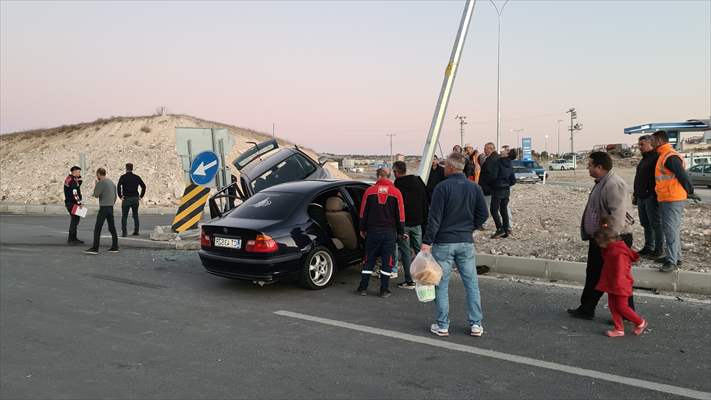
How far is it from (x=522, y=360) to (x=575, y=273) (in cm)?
353

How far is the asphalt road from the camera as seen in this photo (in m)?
4.13

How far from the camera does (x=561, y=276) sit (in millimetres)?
7848

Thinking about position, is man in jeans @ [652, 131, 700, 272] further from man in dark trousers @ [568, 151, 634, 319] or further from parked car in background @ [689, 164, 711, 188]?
parked car in background @ [689, 164, 711, 188]

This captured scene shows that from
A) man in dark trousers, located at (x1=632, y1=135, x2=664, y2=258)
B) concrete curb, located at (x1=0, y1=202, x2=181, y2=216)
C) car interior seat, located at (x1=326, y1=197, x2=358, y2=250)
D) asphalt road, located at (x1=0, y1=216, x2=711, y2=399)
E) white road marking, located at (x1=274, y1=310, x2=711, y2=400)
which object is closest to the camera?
white road marking, located at (x1=274, y1=310, x2=711, y2=400)

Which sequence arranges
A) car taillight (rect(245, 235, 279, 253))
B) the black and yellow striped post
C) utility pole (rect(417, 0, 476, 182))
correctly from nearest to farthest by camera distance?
1. car taillight (rect(245, 235, 279, 253))
2. utility pole (rect(417, 0, 476, 182))
3. the black and yellow striped post

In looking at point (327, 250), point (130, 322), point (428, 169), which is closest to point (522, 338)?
point (327, 250)

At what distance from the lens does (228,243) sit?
289 inches

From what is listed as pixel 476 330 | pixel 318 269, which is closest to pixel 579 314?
pixel 476 330

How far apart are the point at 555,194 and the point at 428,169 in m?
6.38

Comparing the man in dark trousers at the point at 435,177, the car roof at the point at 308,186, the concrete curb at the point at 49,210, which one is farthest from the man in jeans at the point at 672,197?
the concrete curb at the point at 49,210

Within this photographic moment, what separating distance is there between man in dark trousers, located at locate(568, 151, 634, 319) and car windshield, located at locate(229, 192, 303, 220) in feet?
12.5

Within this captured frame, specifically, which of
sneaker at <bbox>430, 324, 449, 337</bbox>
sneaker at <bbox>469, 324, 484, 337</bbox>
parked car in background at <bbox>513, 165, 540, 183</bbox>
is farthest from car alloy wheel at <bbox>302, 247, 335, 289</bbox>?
parked car in background at <bbox>513, 165, 540, 183</bbox>

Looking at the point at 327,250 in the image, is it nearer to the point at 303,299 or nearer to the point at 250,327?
the point at 303,299

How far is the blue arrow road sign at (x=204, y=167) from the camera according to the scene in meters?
11.9
